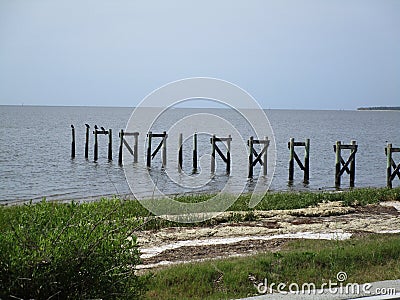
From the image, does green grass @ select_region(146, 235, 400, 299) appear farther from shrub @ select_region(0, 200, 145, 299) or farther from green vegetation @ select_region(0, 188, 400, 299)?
shrub @ select_region(0, 200, 145, 299)

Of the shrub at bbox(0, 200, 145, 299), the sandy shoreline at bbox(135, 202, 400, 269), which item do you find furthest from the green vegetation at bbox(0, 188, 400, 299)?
the sandy shoreline at bbox(135, 202, 400, 269)

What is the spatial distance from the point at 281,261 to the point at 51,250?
14.2 ft

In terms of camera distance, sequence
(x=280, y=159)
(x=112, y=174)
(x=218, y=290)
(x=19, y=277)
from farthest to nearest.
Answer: (x=280, y=159)
(x=112, y=174)
(x=218, y=290)
(x=19, y=277)

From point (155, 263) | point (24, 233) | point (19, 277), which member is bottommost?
point (155, 263)

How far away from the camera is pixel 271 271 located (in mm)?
8125

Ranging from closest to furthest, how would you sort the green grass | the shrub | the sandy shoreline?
the shrub < the green grass < the sandy shoreline

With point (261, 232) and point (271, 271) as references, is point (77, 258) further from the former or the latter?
point (261, 232)

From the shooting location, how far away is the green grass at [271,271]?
7438mm

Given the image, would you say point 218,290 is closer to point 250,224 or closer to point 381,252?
point 381,252

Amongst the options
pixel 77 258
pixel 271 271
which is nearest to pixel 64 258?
pixel 77 258

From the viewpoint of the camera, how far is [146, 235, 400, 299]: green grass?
7438 millimetres

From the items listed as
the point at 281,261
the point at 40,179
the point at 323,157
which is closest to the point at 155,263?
the point at 281,261

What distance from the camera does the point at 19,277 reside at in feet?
15.6

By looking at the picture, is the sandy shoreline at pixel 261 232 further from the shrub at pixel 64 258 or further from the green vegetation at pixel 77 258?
the shrub at pixel 64 258
